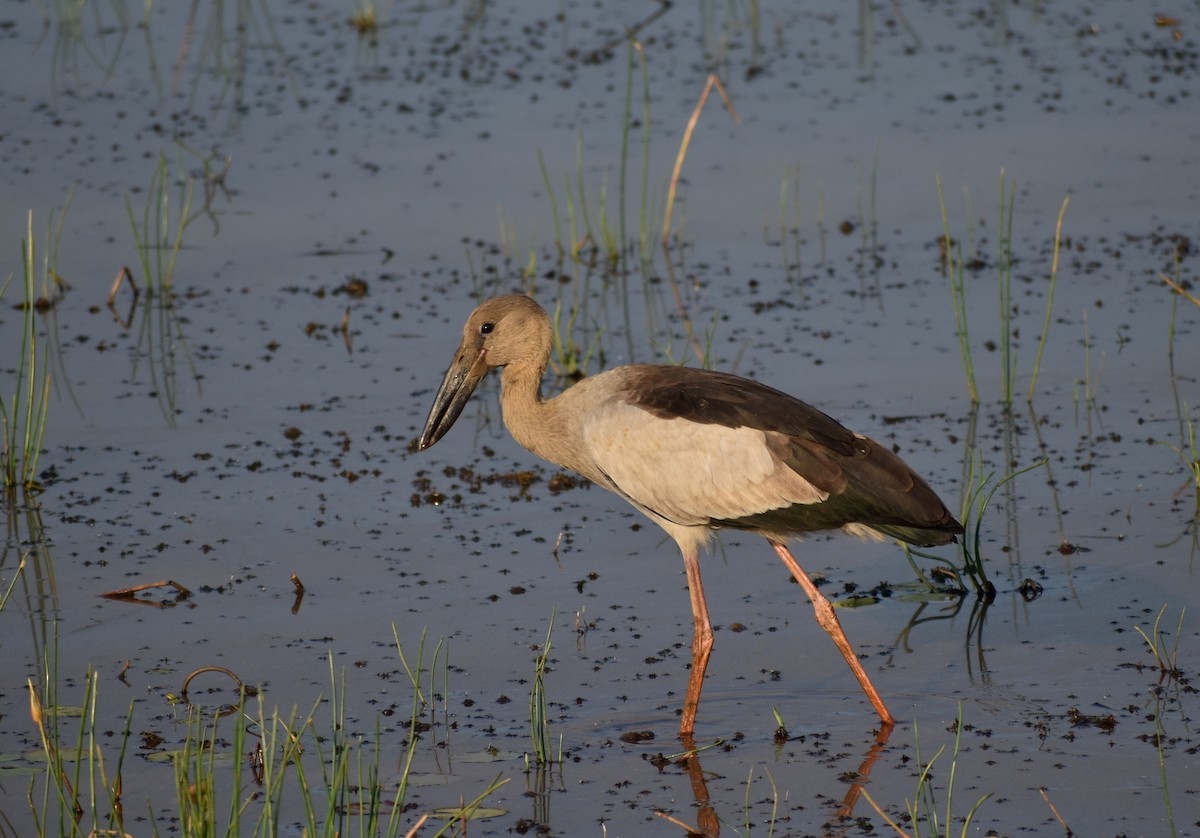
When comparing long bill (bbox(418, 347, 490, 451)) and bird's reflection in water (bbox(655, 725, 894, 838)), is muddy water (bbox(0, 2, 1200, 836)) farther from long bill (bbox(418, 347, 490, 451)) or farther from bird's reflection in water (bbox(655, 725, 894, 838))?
long bill (bbox(418, 347, 490, 451))

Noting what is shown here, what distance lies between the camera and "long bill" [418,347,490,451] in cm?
607

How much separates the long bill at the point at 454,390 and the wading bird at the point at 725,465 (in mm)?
323

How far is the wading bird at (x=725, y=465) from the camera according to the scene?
5398 millimetres

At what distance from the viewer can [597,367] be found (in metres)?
8.43

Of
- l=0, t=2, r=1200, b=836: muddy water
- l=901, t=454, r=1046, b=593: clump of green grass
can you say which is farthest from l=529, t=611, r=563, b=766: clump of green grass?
l=901, t=454, r=1046, b=593: clump of green grass

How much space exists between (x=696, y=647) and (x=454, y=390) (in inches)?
55.1

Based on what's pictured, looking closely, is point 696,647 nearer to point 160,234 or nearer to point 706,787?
point 706,787

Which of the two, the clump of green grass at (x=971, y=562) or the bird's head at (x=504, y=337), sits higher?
the bird's head at (x=504, y=337)

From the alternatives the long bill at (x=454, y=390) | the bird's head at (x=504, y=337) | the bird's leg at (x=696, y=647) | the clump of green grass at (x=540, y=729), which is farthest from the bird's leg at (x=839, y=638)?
the long bill at (x=454, y=390)

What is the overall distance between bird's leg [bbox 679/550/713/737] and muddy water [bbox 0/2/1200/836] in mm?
98

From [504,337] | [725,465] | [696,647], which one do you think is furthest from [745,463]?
[504,337]

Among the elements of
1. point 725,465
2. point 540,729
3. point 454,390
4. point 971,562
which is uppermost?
point 454,390

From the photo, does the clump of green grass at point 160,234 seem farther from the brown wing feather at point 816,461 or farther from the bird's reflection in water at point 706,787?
the bird's reflection in water at point 706,787

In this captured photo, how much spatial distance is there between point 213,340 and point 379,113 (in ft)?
13.0
